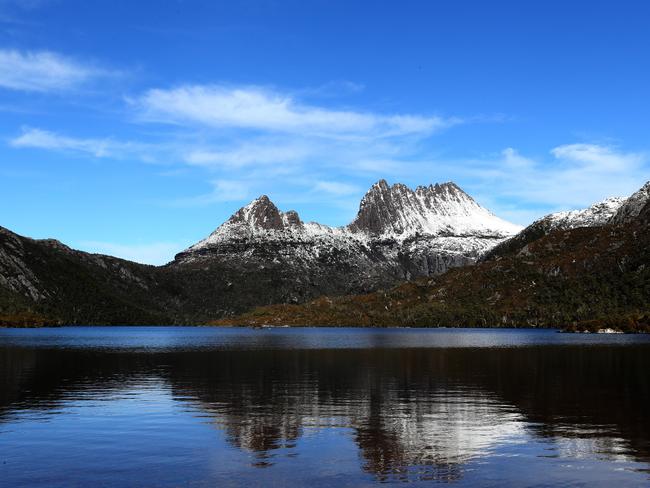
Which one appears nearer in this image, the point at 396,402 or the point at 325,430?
the point at 325,430

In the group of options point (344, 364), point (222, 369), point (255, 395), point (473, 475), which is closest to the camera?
point (473, 475)

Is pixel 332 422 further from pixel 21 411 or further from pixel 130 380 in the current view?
pixel 130 380

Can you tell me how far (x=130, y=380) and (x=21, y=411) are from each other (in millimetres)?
36224

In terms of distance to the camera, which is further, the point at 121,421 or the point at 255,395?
the point at 255,395

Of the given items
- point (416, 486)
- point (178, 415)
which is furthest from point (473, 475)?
point (178, 415)

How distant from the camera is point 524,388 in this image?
296 feet

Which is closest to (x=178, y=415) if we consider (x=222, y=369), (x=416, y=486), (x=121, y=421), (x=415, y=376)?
(x=121, y=421)

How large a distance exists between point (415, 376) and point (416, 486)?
237 ft

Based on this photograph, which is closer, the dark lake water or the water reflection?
the dark lake water

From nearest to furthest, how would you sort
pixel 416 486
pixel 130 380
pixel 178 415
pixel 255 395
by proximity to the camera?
1. pixel 416 486
2. pixel 178 415
3. pixel 255 395
4. pixel 130 380

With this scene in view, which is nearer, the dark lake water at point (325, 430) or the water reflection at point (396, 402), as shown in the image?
the dark lake water at point (325, 430)

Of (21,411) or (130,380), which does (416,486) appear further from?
(130,380)

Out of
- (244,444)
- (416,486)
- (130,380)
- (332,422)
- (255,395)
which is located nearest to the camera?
(416,486)

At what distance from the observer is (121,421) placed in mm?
61625
